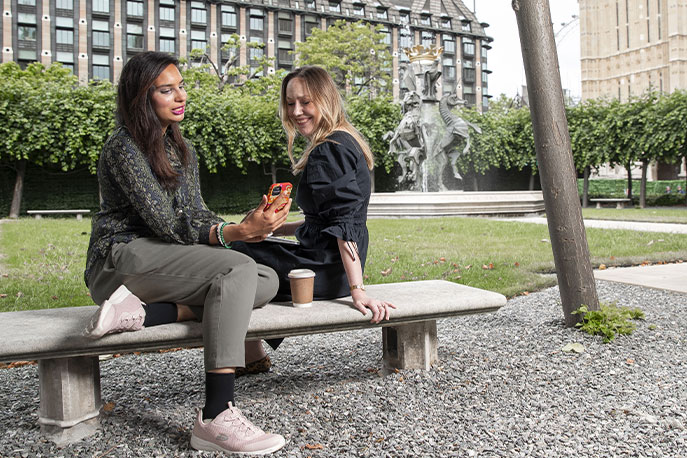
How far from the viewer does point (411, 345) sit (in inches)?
130

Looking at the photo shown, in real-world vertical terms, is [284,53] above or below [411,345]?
above

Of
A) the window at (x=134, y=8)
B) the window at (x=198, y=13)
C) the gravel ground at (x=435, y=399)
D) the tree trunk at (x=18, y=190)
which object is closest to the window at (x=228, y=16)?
the window at (x=198, y=13)

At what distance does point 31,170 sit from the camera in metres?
23.0

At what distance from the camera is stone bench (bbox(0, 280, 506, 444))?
7.61 feet

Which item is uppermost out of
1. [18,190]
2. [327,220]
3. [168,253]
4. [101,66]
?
[101,66]

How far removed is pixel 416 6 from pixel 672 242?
67.2m

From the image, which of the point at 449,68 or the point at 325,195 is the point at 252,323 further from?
the point at 449,68

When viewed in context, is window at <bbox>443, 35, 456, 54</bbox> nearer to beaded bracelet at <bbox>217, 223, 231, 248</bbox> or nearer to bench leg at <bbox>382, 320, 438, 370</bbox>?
bench leg at <bbox>382, 320, 438, 370</bbox>

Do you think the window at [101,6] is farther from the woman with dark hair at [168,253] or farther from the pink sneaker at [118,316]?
the pink sneaker at [118,316]

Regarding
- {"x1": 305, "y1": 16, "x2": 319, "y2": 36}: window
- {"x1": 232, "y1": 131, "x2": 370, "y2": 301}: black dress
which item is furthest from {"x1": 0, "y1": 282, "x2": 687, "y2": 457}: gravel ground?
{"x1": 305, "y1": 16, "x2": 319, "y2": 36}: window

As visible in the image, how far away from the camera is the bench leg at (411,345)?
3.27 metres

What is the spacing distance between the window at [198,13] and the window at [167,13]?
1817 mm

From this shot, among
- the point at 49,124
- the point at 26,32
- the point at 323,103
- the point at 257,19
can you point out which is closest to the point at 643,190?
the point at 49,124

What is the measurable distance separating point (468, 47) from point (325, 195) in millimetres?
74687
